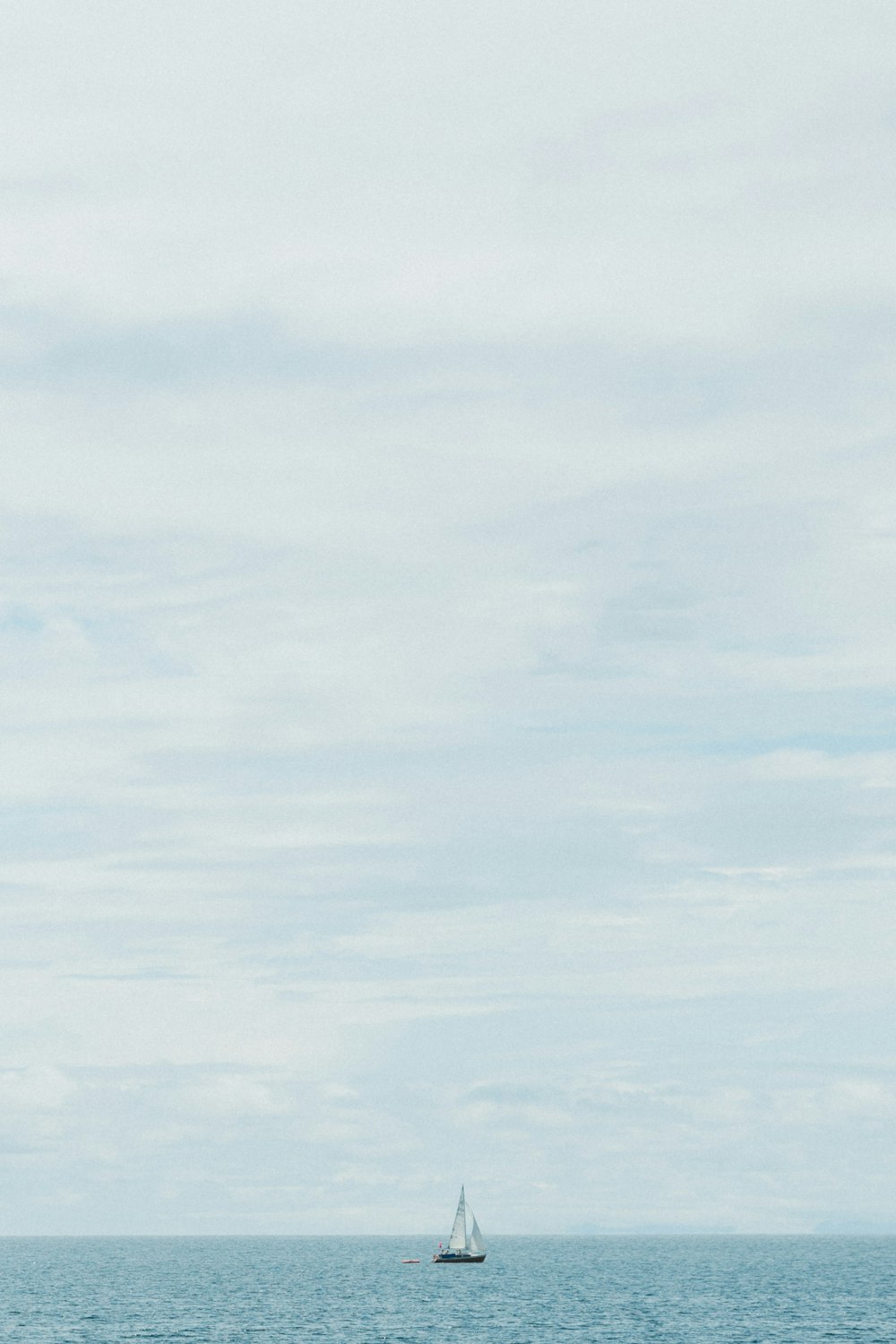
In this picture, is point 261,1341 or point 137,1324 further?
point 137,1324

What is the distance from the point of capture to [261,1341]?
572 feet

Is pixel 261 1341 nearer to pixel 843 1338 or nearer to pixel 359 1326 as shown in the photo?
pixel 359 1326

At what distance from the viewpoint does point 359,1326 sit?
193000 millimetres

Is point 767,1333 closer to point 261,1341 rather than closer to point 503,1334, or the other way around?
point 503,1334

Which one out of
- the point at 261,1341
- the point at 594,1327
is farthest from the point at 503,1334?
the point at 261,1341

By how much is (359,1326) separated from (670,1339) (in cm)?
4078

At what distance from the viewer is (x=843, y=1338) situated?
178500 millimetres

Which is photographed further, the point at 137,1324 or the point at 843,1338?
the point at 137,1324

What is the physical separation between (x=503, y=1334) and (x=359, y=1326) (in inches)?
763

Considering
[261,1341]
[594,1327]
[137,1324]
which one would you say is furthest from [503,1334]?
[137,1324]

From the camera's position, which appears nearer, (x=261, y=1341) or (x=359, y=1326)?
(x=261, y=1341)

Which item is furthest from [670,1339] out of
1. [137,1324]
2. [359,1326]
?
[137,1324]

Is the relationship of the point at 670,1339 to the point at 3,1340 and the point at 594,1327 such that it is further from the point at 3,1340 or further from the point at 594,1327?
the point at 3,1340

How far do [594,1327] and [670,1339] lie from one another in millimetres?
18532
